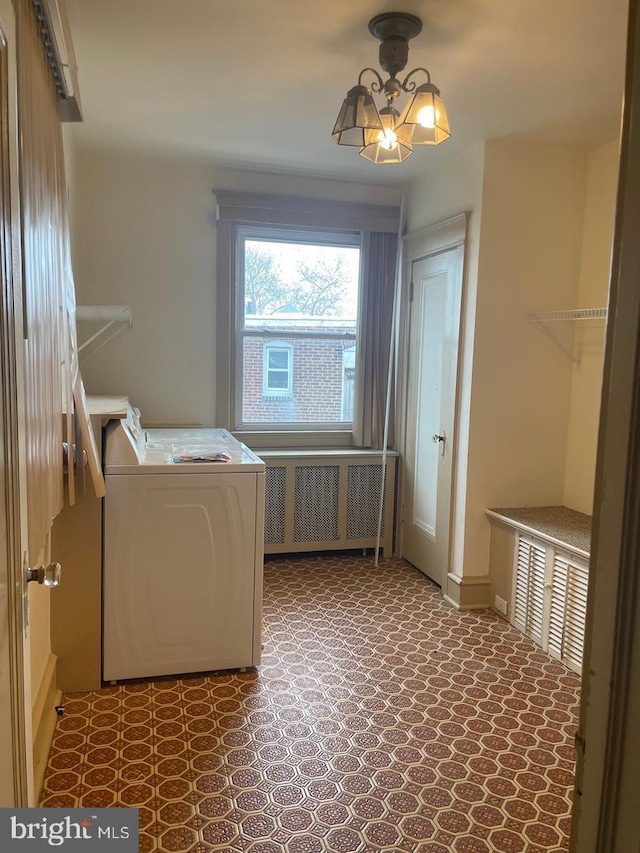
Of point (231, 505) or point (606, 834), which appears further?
point (231, 505)

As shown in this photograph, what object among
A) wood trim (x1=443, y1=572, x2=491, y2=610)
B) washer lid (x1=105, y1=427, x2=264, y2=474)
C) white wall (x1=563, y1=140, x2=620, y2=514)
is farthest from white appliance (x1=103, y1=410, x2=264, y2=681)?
white wall (x1=563, y1=140, x2=620, y2=514)

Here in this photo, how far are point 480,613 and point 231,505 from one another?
5.57 feet

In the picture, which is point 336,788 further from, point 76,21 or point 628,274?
point 76,21

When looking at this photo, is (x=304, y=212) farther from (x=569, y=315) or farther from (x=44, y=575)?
(x=44, y=575)

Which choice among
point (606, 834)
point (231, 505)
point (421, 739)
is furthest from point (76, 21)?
point (421, 739)

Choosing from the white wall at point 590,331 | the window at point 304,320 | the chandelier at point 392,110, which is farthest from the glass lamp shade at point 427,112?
the window at point 304,320

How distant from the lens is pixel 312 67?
261 centimetres

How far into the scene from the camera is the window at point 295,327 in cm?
433

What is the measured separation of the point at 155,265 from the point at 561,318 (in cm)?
254

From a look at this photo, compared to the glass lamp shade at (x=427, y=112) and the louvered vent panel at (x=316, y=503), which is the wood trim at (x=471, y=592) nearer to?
the louvered vent panel at (x=316, y=503)

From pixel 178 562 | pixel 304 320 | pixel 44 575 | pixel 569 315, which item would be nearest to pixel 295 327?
pixel 304 320

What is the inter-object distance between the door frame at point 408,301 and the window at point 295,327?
1.15 feet

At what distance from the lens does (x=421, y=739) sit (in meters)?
2.35

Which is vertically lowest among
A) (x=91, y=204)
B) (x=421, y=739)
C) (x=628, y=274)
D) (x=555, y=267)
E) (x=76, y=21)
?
(x=421, y=739)
